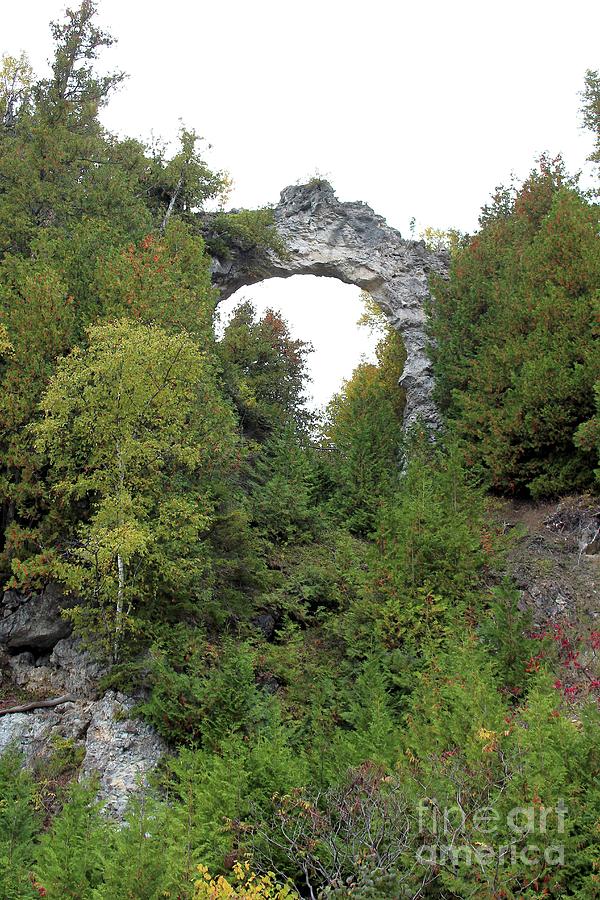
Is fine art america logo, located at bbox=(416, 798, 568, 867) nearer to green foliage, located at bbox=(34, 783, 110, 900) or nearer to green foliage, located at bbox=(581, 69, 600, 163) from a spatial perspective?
green foliage, located at bbox=(34, 783, 110, 900)

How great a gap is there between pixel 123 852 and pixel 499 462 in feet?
39.7

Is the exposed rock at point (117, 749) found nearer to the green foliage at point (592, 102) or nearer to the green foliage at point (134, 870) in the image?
the green foliage at point (134, 870)

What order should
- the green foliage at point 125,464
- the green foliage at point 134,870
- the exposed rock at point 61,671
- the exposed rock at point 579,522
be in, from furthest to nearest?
the exposed rock at point 579,522
the exposed rock at point 61,671
the green foliage at point 125,464
the green foliage at point 134,870

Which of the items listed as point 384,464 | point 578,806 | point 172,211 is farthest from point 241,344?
point 578,806

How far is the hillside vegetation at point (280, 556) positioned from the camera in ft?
20.7

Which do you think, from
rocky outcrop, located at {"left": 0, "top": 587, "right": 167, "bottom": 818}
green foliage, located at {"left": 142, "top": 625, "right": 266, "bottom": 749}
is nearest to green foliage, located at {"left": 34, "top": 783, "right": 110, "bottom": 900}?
rocky outcrop, located at {"left": 0, "top": 587, "right": 167, "bottom": 818}

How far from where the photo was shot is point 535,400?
51.1 feet

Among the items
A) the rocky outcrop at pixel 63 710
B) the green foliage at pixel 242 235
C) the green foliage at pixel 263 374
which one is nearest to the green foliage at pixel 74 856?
the rocky outcrop at pixel 63 710

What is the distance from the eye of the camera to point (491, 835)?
597 cm

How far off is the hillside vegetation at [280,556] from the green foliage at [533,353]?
7 centimetres

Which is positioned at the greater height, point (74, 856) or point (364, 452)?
point (364, 452)

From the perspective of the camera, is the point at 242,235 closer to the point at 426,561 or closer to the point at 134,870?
the point at 426,561

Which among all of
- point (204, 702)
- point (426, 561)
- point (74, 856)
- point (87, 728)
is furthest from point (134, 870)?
point (426, 561)

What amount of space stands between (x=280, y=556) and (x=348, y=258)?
13698mm
